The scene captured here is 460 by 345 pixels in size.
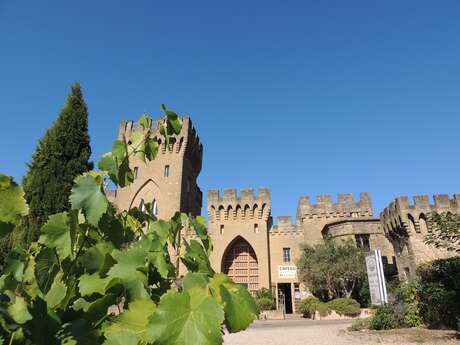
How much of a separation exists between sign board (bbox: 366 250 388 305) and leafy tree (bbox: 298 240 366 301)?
8293 mm

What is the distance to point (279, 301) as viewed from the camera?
2816 centimetres

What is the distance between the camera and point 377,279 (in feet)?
49.7

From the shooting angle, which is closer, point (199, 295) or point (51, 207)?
point (199, 295)

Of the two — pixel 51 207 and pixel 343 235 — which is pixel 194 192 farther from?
pixel 51 207

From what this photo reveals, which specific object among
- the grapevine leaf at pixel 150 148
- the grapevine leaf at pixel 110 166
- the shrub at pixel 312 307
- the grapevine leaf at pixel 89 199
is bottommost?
the shrub at pixel 312 307

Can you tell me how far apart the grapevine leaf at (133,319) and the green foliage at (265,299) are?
993 inches

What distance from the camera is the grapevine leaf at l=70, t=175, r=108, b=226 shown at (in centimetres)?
103

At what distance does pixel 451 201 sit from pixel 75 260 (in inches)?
1028

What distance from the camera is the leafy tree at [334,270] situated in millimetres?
23812

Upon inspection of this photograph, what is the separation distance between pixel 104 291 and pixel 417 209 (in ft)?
80.4

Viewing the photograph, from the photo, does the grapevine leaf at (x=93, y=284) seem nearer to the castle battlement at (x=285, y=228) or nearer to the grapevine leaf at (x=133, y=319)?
the grapevine leaf at (x=133, y=319)

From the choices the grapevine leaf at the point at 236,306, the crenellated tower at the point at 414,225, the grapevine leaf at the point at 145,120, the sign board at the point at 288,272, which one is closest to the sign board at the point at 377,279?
the crenellated tower at the point at 414,225

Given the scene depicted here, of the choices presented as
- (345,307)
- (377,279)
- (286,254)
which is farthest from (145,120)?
(286,254)

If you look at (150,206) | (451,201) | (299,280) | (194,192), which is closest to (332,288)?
(299,280)
